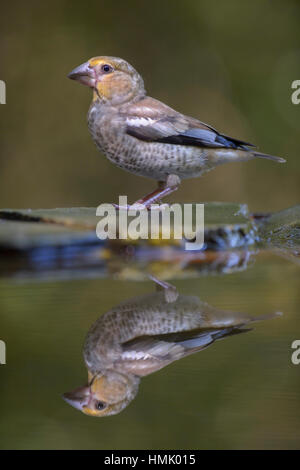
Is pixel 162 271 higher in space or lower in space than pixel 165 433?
higher

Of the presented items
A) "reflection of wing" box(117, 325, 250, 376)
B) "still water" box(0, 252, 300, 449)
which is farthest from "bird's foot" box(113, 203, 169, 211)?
"reflection of wing" box(117, 325, 250, 376)

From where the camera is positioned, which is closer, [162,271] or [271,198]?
[162,271]

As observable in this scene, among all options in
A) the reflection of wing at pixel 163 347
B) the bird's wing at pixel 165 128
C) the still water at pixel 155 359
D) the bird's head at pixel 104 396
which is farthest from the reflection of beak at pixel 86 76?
the bird's head at pixel 104 396

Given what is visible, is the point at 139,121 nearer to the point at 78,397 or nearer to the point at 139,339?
the point at 139,339

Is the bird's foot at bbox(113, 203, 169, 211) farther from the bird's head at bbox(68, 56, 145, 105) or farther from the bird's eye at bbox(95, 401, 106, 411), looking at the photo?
the bird's eye at bbox(95, 401, 106, 411)

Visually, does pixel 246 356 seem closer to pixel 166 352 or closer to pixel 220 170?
pixel 166 352

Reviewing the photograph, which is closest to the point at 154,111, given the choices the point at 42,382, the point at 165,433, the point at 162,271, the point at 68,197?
the point at 162,271

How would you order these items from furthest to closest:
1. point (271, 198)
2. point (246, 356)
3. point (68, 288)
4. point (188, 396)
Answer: point (271, 198) → point (68, 288) → point (246, 356) → point (188, 396)
